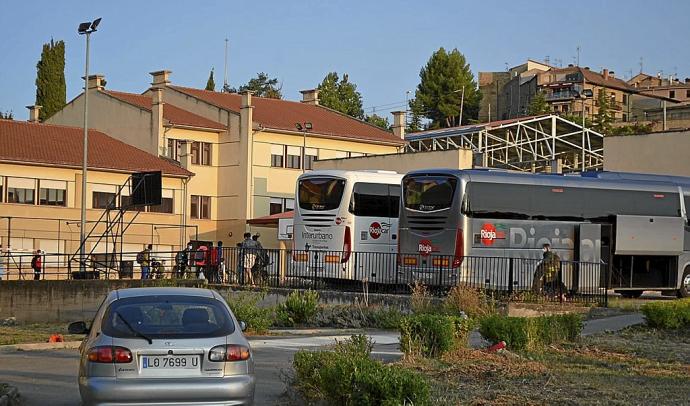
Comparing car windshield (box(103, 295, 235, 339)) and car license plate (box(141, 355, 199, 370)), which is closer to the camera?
car license plate (box(141, 355, 199, 370))

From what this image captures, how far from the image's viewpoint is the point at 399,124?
7806cm

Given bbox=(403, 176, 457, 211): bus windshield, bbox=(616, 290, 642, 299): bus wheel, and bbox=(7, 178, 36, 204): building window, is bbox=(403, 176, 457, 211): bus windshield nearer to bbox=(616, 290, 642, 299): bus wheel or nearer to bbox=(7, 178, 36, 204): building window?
bbox=(616, 290, 642, 299): bus wheel

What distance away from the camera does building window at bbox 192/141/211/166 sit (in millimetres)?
67931

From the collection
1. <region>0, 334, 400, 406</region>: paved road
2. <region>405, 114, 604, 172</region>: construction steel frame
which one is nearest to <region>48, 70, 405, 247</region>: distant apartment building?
<region>405, 114, 604, 172</region>: construction steel frame

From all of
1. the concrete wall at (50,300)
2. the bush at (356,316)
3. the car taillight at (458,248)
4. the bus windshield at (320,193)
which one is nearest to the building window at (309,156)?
the concrete wall at (50,300)

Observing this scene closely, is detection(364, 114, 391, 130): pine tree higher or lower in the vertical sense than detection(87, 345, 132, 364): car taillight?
higher

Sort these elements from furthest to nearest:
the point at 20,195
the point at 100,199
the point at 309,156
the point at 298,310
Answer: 1. the point at 309,156
2. the point at 100,199
3. the point at 20,195
4. the point at 298,310

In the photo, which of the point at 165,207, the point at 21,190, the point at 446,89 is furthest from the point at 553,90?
the point at 21,190

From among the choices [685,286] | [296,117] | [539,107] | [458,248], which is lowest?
[685,286]

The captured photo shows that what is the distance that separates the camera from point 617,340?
20.3 metres

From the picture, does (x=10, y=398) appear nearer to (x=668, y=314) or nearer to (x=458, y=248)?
(x=668, y=314)

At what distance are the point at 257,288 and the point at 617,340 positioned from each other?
15.4 m

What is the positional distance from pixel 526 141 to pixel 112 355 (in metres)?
62.7

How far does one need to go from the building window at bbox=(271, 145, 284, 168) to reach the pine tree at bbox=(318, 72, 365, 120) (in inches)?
1773
